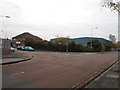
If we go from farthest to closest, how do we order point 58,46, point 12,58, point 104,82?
point 58,46 < point 12,58 < point 104,82

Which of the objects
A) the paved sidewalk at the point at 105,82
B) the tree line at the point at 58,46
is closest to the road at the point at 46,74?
the paved sidewalk at the point at 105,82

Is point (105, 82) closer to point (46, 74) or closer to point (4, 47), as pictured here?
point (46, 74)

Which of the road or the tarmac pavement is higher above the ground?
the road

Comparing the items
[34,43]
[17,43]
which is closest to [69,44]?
[34,43]

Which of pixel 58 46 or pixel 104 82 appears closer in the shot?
pixel 104 82

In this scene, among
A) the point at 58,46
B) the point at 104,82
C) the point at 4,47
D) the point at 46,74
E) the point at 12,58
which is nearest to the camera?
the point at 104,82

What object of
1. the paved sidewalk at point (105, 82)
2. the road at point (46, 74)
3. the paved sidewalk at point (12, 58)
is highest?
the paved sidewalk at point (12, 58)

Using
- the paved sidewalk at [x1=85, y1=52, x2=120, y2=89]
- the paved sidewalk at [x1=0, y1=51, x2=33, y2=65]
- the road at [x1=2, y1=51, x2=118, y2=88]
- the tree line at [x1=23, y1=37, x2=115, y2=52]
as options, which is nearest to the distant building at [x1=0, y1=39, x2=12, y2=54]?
the paved sidewalk at [x1=0, y1=51, x2=33, y2=65]

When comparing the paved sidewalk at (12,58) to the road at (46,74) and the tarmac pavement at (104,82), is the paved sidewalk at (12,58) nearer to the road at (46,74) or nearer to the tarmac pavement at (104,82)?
the road at (46,74)

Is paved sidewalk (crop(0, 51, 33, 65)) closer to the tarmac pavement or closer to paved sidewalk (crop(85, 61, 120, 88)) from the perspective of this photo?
the tarmac pavement

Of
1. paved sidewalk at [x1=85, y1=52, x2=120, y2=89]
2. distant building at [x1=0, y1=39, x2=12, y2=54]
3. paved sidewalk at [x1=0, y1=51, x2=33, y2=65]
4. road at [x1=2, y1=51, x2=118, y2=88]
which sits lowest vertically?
paved sidewalk at [x1=85, y1=52, x2=120, y2=89]

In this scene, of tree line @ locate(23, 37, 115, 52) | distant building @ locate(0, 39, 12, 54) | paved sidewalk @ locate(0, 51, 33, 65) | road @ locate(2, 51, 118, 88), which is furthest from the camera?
tree line @ locate(23, 37, 115, 52)

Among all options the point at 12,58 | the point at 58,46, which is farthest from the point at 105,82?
the point at 58,46

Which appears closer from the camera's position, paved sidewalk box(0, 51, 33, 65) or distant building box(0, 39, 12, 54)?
paved sidewalk box(0, 51, 33, 65)
